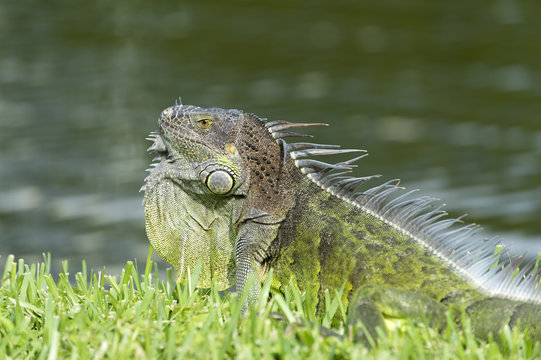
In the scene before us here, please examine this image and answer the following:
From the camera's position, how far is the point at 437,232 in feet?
15.6

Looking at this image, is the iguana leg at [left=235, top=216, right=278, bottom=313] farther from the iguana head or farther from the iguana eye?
the iguana eye

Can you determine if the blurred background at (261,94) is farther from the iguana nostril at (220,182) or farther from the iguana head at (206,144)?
the iguana nostril at (220,182)

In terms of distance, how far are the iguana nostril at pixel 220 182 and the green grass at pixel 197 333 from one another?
59 centimetres

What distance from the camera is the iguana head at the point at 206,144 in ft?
16.4

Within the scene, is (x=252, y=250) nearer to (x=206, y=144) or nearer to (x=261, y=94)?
(x=206, y=144)

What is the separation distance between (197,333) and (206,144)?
146 centimetres

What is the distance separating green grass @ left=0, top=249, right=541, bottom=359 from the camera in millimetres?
3881

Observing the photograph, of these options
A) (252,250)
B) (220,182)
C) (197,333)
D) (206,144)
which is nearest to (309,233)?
(252,250)

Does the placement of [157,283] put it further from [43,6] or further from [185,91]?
[43,6]

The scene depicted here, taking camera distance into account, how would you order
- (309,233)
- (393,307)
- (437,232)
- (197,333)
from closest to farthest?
1. (197,333)
2. (393,307)
3. (437,232)
4. (309,233)

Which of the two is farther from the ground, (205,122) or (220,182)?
(205,122)

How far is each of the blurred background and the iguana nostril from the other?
14.0 feet

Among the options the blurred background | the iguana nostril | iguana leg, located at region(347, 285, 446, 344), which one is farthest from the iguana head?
the blurred background

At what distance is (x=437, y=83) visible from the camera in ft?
60.2
